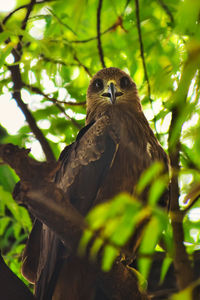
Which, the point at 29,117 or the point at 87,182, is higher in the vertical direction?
the point at 29,117

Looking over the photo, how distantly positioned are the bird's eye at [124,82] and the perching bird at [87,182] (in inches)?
33.4

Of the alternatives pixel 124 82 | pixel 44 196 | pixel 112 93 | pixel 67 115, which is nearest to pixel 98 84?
pixel 124 82

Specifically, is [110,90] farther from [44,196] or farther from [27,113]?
[44,196]

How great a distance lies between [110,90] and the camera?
4.24 meters

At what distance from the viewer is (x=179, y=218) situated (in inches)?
118

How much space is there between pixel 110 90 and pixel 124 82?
0.42 m

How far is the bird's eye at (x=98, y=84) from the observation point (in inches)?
177

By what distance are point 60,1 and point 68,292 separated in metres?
2.28

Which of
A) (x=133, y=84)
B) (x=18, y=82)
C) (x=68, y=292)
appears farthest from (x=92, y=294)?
(x=133, y=84)

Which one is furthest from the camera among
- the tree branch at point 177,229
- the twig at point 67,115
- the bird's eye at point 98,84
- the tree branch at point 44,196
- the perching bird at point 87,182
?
the bird's eye at point 98,84

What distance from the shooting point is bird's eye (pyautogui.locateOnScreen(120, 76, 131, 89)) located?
15.1ft

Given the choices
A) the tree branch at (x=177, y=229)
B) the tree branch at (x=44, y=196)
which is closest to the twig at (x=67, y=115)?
the tree branch at (x=177, y=229)

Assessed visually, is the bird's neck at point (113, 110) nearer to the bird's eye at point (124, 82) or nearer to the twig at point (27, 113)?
the bird's eye at point (124, 82)

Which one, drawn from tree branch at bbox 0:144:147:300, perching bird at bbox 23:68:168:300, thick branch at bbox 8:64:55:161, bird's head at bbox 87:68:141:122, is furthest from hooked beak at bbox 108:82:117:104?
tree branch at bbox 0:144:147:300
